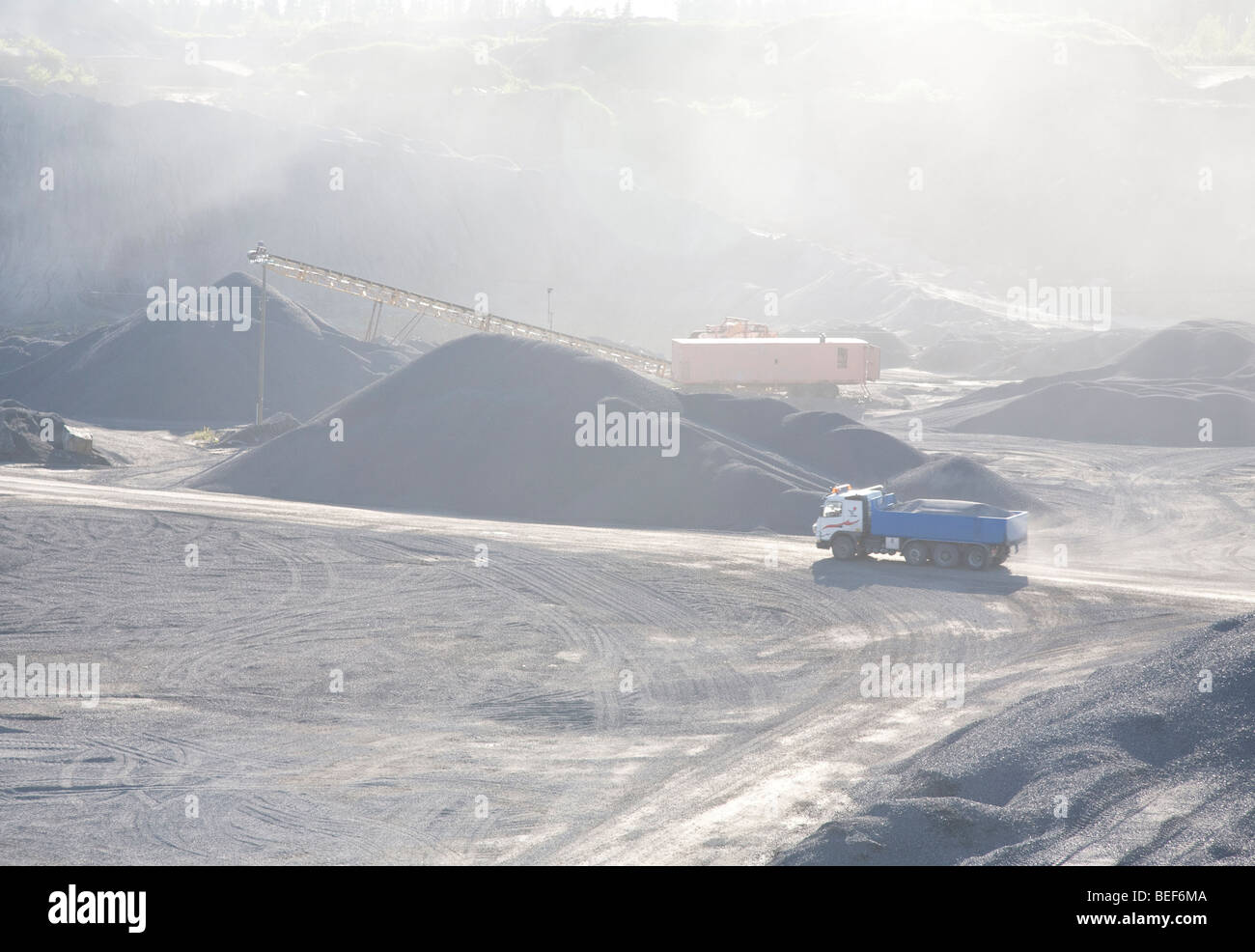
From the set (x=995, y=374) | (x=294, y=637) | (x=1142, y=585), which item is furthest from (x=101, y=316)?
(x=1142, y=585)

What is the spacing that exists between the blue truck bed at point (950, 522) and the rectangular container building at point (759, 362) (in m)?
28.9

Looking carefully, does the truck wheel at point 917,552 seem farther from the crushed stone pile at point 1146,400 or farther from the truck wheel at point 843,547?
the crushed stone pile at point 1146,400

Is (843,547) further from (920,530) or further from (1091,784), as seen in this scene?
(1091,784)

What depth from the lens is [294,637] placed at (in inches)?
786

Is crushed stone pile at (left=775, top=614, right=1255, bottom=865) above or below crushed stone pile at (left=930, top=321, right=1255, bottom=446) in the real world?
below
